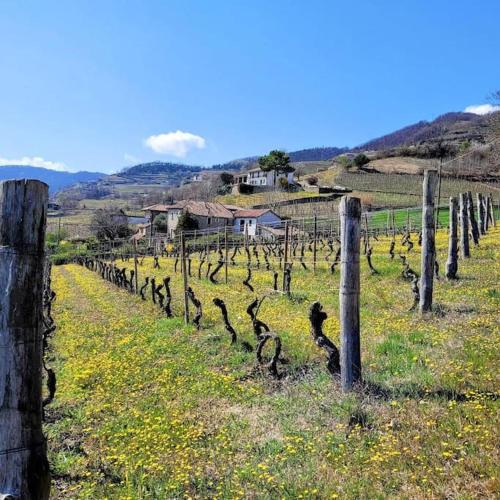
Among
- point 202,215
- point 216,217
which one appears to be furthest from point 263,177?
point 202,215

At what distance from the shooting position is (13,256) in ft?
9.68

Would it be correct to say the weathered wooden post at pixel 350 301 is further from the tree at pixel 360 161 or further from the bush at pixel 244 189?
the tree at pixel 360 161

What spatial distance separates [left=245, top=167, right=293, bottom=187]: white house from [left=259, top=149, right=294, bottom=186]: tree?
109cm

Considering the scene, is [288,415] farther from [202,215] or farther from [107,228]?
[107,228]

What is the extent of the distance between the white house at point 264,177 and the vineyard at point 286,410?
89837 millimetres

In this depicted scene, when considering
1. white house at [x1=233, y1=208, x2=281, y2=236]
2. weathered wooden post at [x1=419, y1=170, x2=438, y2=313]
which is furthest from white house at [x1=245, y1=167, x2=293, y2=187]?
weathered wooden post at [x1=419, y1=170, x2=438, y2=313]

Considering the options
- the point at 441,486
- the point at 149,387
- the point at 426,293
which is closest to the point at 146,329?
the point at 149,387

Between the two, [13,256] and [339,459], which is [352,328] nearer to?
[339,459]

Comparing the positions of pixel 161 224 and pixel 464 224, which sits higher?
pixel 161 224

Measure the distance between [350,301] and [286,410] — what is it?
68.6 inches

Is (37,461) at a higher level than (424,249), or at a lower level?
lower

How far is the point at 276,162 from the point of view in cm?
10150

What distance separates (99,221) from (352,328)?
78.3 meters

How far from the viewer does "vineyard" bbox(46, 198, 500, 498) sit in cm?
451
